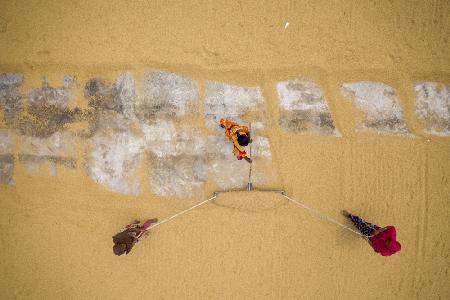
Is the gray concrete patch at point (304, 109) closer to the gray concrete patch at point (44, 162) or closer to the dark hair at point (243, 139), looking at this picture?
the dark hair at point (243, 139)

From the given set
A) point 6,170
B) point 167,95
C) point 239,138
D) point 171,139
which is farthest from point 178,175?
point 6,170

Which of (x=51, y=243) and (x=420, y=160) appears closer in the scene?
(x=420, y=160)

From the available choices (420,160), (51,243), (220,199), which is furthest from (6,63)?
(420,160)

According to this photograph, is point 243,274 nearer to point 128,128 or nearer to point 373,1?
point 128,128

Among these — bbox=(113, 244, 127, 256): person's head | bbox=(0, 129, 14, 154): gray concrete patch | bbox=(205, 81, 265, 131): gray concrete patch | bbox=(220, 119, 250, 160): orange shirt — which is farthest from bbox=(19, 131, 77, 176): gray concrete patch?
bbox=(220, 119, 250, 160): orange shirt

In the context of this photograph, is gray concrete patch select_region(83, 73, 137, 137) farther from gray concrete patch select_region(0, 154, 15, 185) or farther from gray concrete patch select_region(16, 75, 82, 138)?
gray concrete patch select_region(0, 154, 15, 185)
